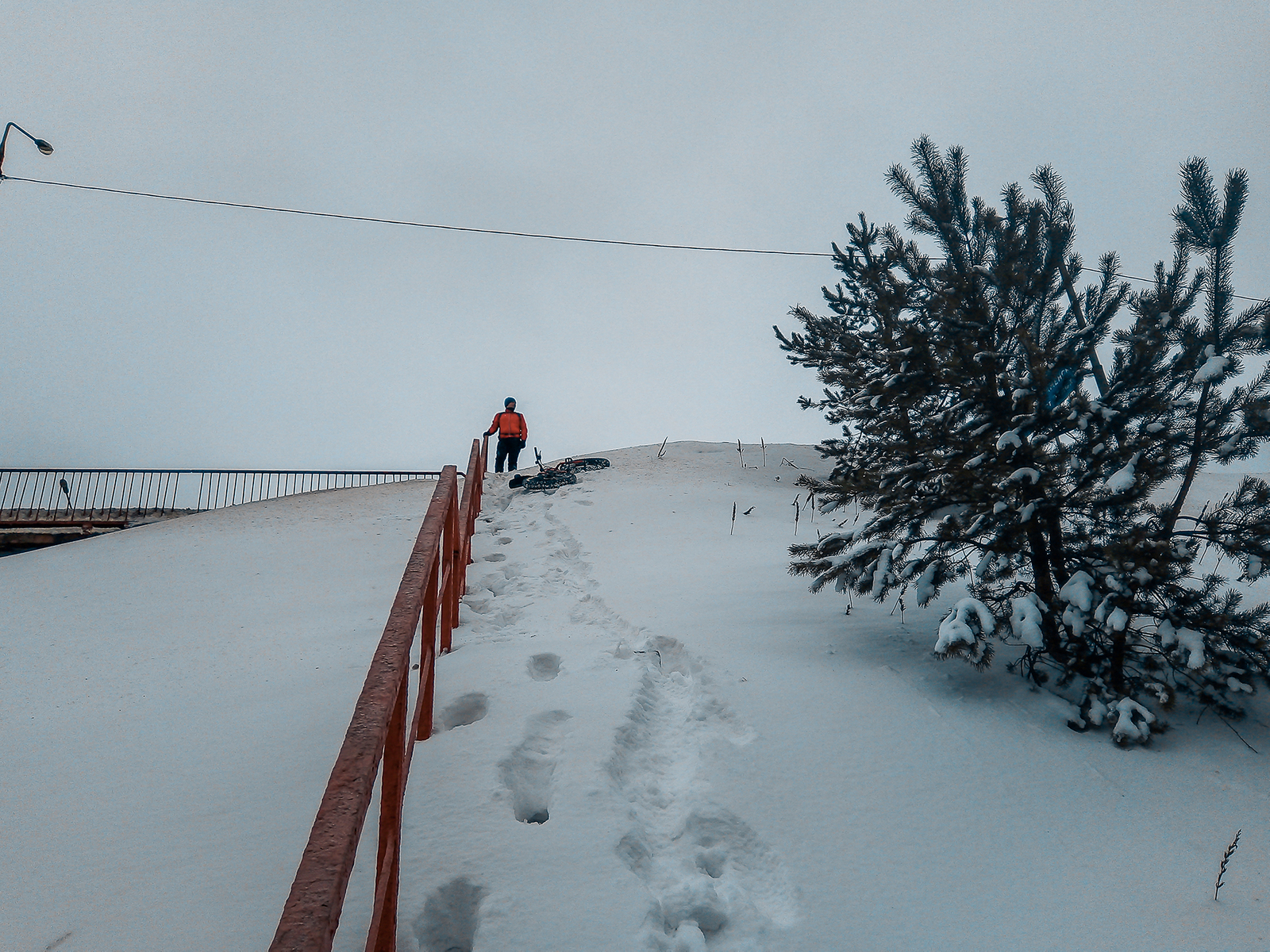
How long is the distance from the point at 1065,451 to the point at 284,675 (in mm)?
4635

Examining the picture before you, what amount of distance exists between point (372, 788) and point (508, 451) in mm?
11429

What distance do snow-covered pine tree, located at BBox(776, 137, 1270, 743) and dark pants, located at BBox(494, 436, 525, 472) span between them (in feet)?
31.0

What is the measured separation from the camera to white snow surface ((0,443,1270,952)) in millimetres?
2209

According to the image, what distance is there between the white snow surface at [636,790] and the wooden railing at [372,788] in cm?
31

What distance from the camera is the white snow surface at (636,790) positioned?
7.25ft

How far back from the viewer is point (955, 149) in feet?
16.1

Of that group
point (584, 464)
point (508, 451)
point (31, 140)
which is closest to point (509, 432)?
point (508, 451)

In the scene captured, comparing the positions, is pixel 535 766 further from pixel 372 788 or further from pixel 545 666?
pixel 545 666

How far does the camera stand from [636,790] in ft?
9.46

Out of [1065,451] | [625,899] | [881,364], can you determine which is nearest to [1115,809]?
[1065,451]

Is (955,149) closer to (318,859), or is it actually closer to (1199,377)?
(1199,377)

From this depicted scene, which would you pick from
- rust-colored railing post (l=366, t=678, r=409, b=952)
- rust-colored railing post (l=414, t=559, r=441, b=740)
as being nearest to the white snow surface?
rust-colored railing post (l=414, t=559, r=441, b=740)

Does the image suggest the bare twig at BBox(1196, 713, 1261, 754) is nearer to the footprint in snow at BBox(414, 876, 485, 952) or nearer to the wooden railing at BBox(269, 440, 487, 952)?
the footprint in snow at BBox(414, 876, 485, 952)

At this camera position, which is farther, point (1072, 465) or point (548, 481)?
point (548, 481)
